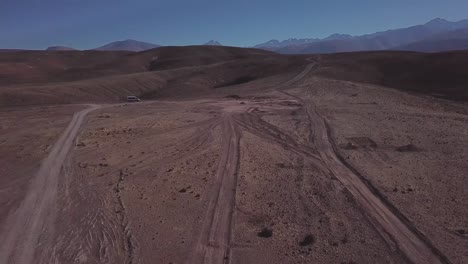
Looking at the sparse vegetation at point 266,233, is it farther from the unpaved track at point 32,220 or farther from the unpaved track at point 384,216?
the unpaved track at point 32,220

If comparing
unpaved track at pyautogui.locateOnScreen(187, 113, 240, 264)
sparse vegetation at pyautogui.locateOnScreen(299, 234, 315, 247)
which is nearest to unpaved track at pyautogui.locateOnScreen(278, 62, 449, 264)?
sparse vegetation at pyautogui.locateOnScreen(299, 234, 315, 247)

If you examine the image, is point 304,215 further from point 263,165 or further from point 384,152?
point 384,152

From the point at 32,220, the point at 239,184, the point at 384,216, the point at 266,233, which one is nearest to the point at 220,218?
the point at 266,233

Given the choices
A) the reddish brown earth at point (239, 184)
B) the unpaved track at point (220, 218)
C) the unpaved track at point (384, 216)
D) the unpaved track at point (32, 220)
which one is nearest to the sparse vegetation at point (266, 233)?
the reddish brown earth at point (239, 184)

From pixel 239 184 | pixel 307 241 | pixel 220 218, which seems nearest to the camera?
pixel 307 241

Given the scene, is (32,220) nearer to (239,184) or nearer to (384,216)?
(239,184)

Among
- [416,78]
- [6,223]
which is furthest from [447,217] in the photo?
[416,78]

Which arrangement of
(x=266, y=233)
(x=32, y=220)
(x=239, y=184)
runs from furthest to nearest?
(x=239, y=184)
(x=32, y=220)
(x=266, y=233)
